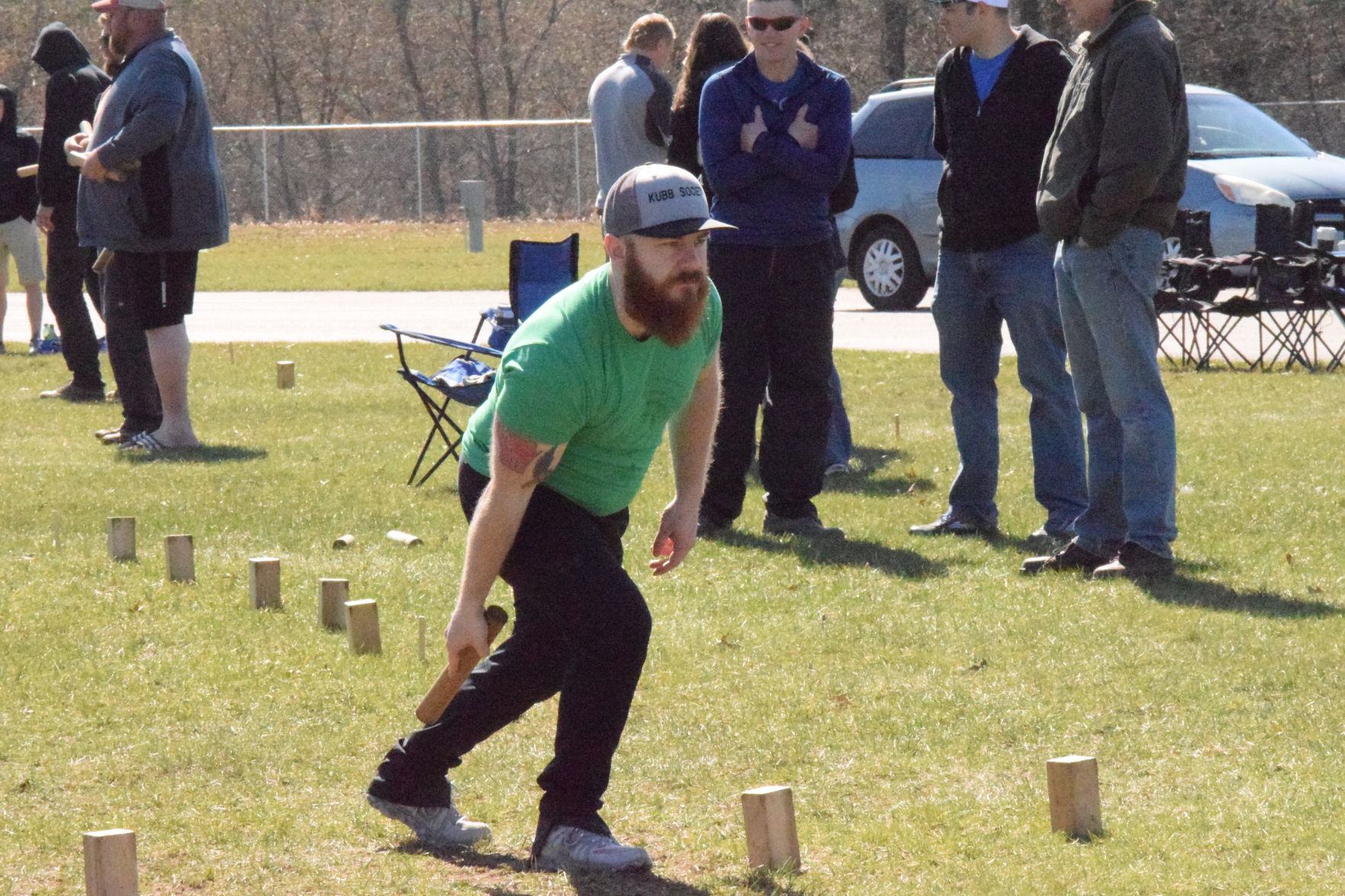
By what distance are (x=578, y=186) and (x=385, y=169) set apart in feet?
13.0

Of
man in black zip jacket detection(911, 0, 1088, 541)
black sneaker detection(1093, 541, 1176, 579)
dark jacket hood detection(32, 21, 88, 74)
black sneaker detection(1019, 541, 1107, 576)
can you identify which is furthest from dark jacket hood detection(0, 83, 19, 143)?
black sneaker detection(1093, 541, 1176, 579)

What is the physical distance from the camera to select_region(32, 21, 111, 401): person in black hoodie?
11.2 m

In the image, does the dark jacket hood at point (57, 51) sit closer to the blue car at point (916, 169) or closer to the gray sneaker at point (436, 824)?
the blue car at point (916, 169)

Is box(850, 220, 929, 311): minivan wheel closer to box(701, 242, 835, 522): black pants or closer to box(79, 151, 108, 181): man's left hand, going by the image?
box(79, 151, 108, 181): man's left hand

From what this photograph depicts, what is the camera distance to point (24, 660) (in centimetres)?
590

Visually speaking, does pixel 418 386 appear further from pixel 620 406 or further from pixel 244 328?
pixel 244 328

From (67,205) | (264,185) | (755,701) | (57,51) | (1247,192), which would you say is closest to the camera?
(755,701)

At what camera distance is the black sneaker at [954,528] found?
7734mm

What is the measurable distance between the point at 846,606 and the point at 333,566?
2.09 meters

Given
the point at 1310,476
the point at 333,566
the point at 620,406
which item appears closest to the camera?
the point at 620,406

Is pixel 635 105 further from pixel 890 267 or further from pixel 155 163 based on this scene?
pixel 890 267

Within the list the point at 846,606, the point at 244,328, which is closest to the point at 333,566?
the point at 846,606

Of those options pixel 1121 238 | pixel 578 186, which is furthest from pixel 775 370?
pixel 578 186

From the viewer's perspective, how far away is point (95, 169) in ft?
31.0
